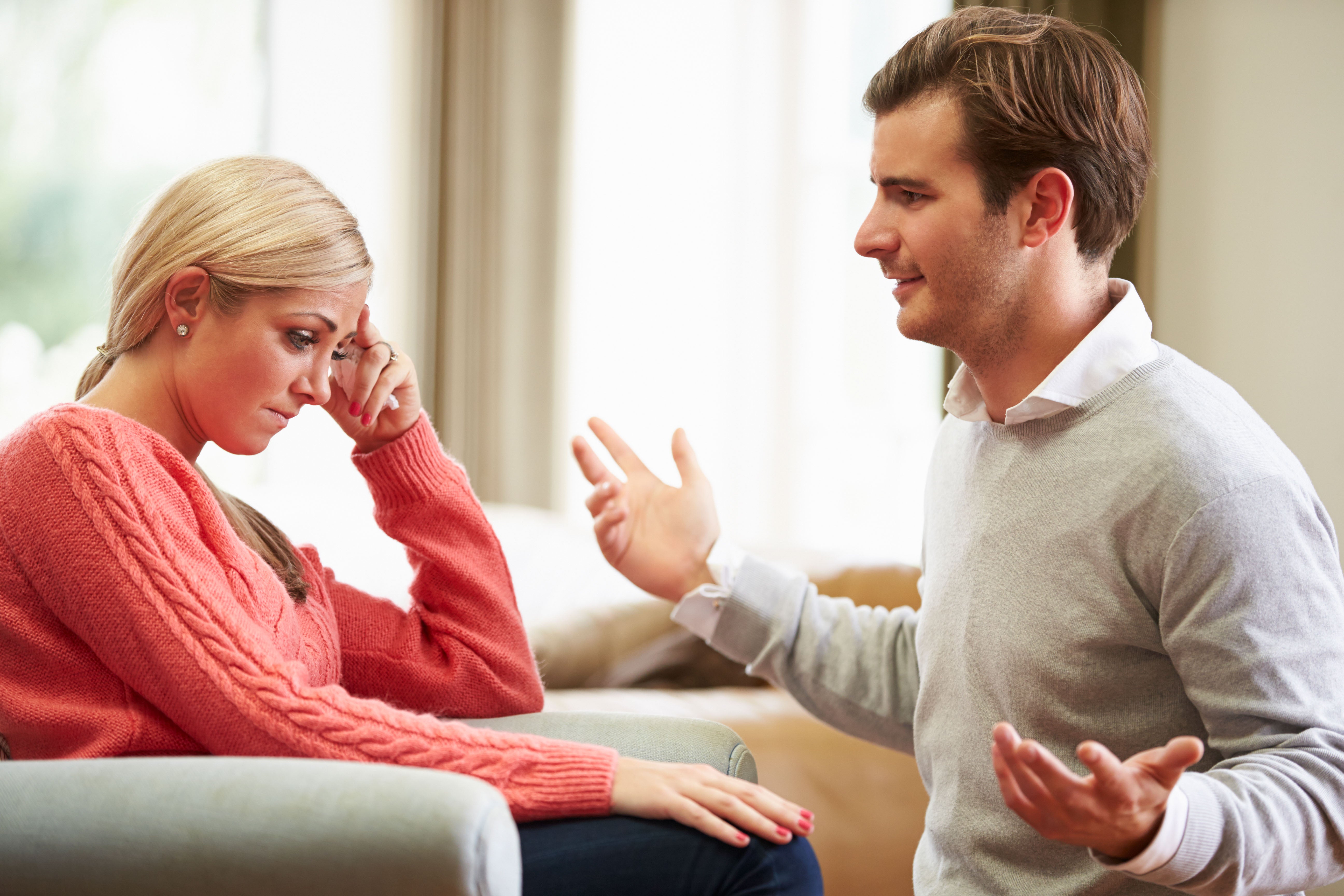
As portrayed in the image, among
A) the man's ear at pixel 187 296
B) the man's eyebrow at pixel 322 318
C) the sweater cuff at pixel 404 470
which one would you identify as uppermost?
the man's ear at pixel 187 296

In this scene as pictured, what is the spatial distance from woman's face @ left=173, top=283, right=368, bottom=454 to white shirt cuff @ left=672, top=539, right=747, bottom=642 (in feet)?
1.75

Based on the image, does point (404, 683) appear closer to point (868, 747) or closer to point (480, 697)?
point (480, 697)

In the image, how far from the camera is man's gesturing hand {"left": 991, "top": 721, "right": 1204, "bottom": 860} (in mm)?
808

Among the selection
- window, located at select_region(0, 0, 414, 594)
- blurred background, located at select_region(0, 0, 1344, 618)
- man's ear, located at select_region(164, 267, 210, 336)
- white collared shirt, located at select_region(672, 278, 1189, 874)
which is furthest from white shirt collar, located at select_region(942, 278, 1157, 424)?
window, located at select_region(0, 0, 414, 594)

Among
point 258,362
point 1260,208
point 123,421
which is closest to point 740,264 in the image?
point 1260,208

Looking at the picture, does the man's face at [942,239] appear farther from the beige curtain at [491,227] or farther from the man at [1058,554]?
the beige curtain at [491,227]

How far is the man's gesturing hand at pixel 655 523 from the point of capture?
1.43m

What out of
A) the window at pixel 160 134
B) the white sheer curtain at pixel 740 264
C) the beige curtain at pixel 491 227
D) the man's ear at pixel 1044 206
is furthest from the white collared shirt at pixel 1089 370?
the beige curtain at pixel 491 227

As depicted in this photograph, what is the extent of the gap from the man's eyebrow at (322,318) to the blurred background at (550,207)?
2331 mm

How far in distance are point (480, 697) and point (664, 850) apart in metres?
0.43

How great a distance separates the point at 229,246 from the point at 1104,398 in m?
0.91

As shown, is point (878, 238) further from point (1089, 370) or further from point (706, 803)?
point (706, 803)

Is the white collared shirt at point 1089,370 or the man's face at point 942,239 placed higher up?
the man's face at point 942,239

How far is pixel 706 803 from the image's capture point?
93 cm
